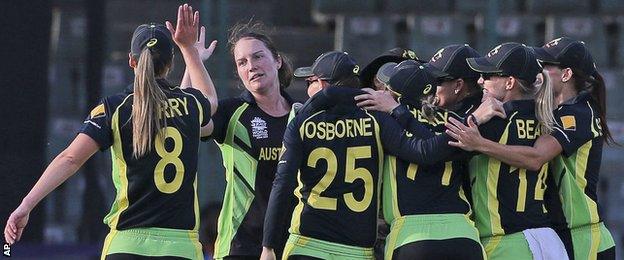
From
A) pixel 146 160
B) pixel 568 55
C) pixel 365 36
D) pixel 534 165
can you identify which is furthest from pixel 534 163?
pixel 365 36

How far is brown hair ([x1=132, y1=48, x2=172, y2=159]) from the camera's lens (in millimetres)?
5406

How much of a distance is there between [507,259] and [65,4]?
653 cm

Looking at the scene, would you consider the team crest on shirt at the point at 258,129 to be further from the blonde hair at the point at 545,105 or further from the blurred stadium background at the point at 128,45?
the blurred stadium background at the point at 128,45

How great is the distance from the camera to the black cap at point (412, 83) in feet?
18.6

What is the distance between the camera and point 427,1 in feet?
39.2

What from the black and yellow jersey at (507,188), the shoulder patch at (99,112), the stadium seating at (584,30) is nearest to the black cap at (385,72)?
the black and yellow jersey at (507,188)

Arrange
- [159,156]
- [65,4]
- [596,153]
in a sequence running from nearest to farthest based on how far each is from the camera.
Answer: [159,156] < [596,153] < [65,4]

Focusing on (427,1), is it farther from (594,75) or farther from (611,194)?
(594,75)

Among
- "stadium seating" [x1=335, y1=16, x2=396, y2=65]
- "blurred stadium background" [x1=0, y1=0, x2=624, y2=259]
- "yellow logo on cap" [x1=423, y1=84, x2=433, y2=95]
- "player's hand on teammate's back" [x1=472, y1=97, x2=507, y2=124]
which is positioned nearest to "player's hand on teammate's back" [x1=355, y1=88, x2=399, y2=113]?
"yellow logo on cap" [x1=423, y1=84, x2=433, y2=95]

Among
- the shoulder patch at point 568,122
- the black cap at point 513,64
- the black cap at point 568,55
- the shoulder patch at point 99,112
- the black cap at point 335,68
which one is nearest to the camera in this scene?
the shoulder patch at point 99,112

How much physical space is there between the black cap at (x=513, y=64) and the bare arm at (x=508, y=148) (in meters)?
0.27

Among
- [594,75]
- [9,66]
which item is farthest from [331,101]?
[9,66]

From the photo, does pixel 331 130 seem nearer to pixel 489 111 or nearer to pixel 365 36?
pixel 489 111

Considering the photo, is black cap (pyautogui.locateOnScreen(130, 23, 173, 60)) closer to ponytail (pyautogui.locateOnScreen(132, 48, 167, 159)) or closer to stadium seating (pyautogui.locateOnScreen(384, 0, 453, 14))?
ponytail (pyautogui.locateOnScreen(132, 48, 167, 159))
